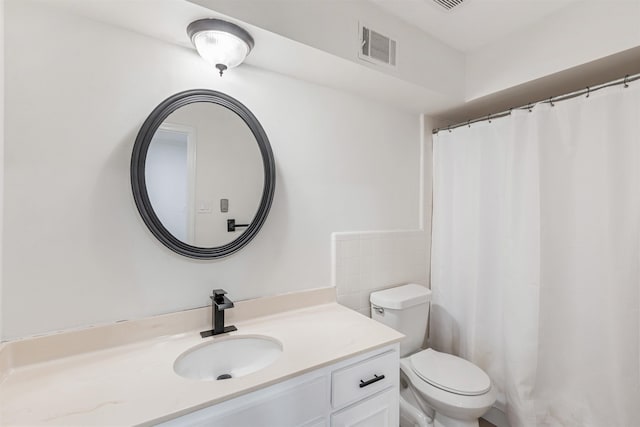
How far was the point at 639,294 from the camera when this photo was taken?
1261 mm

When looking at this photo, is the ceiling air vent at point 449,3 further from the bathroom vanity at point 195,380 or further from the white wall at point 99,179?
the bathroom vanity at point 195,380

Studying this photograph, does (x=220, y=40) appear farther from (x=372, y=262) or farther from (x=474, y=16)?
(x=372, y=262)

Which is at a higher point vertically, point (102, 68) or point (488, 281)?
point (102, 68)

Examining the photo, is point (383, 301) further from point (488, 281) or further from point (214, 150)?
point (214, 150)

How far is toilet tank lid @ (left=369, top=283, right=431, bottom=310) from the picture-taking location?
1.69 metres

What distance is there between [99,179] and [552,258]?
87.2 inches

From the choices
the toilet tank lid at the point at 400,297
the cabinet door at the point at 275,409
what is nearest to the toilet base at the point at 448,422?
the toilet tank lid at the point at 400,297

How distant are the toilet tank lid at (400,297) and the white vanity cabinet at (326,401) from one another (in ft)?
1.60

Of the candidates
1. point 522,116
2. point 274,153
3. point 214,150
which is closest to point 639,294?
point 522,116

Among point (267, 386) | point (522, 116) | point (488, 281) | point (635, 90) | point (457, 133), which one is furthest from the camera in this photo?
point (457, 133)

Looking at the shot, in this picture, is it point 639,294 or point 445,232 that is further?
point 445,232

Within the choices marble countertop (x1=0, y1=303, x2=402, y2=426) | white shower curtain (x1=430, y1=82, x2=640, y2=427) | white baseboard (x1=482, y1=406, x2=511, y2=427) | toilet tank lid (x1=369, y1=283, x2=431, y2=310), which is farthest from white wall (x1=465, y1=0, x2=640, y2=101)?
white baseboard (x1=482, y1=406, x2=511, y2=427)

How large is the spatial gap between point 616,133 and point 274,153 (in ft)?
5.43

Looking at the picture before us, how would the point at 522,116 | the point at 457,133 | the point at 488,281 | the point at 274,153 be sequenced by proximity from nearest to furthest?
1. the point at 274,153
2. the point at 522,116
3. the point at 488,281
4. the point at 457,133
